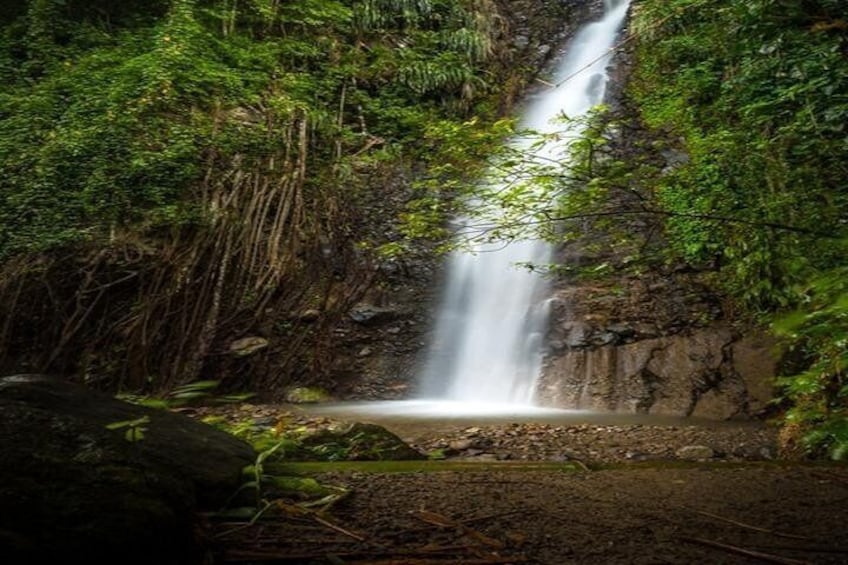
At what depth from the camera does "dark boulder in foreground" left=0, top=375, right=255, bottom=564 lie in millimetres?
1441

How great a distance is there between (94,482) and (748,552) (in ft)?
6.26

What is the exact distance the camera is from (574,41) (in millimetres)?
14969

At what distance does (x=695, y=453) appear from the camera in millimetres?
4227

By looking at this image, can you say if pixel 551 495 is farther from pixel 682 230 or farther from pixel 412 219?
pixel 682 230

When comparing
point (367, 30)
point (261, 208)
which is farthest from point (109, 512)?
point (367, 30)

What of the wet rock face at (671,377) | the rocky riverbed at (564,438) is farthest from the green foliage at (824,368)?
the wet rock face at (671,377)

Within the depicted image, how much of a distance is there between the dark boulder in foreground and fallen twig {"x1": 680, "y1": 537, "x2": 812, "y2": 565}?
1.55 m

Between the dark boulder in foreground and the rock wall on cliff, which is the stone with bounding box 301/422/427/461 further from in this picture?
the rock wall on cliff

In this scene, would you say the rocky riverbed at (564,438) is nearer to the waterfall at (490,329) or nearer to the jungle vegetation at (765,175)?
the jungle vegetation at (765,175)

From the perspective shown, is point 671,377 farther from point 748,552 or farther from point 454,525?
point 454,525

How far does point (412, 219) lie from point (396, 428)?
7.78 feet

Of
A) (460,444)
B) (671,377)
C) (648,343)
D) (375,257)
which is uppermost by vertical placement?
(375,257)

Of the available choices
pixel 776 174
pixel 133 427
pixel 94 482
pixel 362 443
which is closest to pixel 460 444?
pixel 362 443

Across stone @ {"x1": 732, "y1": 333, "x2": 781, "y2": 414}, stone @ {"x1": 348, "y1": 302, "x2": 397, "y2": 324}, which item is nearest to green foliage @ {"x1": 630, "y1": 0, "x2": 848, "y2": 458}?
stone @ {"x1": 732, "y1": 333, "x2": 781, "y2": 414}
